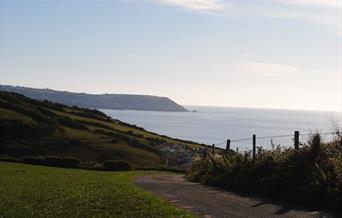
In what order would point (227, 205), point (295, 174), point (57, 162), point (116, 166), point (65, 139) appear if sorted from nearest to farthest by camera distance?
point (227, 205) → point (295, 174) → point (116, 166) → point (57, 162) → point (65, 139)

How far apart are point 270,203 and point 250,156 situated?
6.43 m

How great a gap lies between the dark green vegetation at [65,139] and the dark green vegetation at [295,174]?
157 feet

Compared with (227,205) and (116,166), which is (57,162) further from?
(227,205)

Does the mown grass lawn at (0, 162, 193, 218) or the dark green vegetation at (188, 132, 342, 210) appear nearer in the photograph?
the mown grass lawn at (0, 162, 193, 218)

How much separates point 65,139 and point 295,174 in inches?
2778

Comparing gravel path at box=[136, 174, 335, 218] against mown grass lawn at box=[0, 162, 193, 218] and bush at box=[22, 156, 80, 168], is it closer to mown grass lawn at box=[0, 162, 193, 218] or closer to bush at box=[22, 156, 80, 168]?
mown grass lawn at box=[0, 162, 193, 218]

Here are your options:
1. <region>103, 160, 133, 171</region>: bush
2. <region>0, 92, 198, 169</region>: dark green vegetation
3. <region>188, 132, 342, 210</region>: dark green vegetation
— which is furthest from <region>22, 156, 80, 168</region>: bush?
<region>188, 132, 342, 210</region>: dark green vegetation

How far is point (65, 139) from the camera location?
87062 millimetres

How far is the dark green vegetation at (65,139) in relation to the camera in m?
79.6

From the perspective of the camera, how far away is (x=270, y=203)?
17.8 m

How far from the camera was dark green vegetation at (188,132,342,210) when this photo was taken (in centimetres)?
1725

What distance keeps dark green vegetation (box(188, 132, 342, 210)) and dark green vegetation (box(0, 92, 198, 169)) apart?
4776 centimetres

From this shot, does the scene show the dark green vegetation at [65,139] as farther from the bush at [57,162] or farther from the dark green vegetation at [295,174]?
the dark green vegetation at [295,174]

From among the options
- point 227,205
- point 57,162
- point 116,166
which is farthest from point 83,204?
point 57,162
